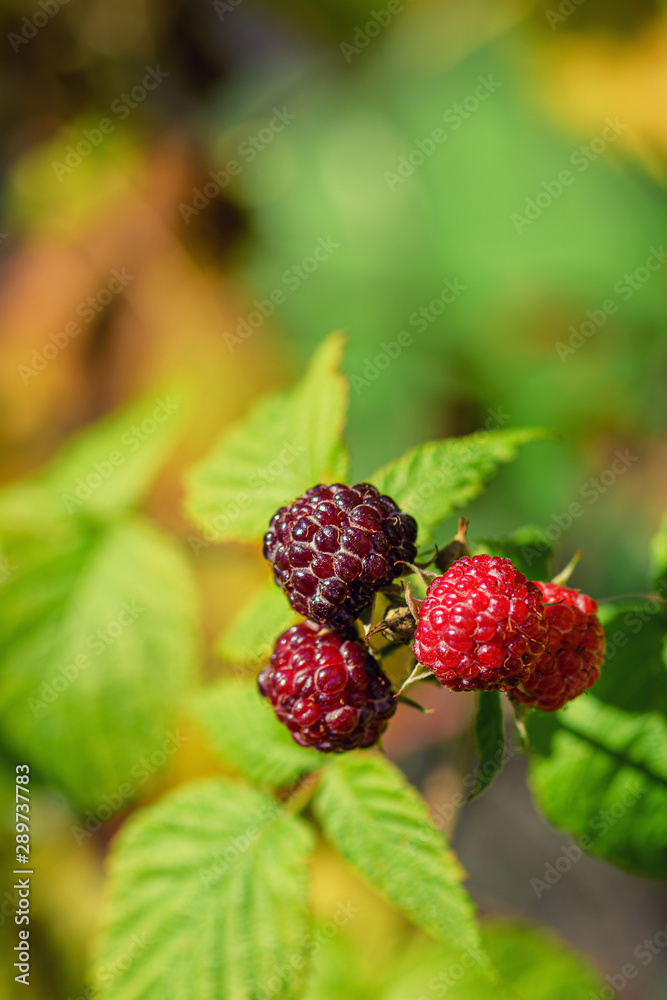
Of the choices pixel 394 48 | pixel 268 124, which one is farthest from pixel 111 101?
pixel 394 48

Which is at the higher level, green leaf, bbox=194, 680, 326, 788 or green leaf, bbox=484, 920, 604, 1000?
green leaf, bbox=194, 680, 326, 788
